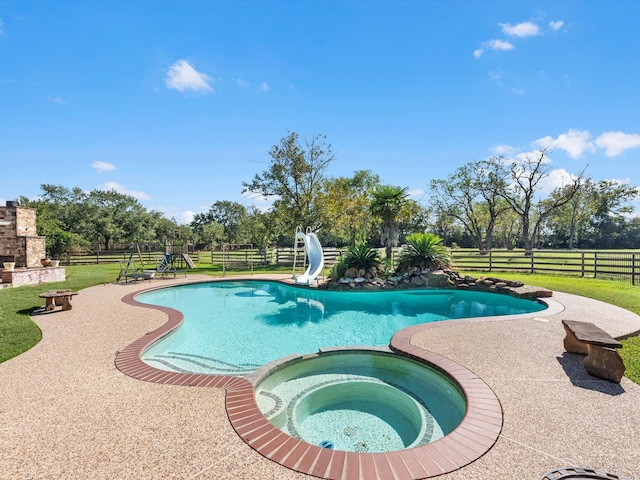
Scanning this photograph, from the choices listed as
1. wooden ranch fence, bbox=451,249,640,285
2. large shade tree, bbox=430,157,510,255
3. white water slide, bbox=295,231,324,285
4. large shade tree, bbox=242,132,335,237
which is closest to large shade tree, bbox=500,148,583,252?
large shade tree, bbox=430,157,510,255

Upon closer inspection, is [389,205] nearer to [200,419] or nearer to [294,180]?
[294,180]

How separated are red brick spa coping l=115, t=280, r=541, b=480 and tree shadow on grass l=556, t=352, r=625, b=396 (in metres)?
1.22

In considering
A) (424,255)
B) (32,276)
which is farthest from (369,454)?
(32,276)

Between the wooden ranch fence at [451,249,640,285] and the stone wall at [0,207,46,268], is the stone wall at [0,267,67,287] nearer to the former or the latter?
the stone wall at [0,207,46,268]

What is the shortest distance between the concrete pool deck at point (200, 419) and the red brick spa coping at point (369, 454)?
90mm

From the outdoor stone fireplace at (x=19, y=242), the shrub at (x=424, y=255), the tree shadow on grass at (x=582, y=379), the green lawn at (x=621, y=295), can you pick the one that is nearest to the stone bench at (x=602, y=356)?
the tree shadow on grass at (x=582, y=379)

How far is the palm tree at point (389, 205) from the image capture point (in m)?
13.3

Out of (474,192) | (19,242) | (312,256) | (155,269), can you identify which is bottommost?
(155,269)

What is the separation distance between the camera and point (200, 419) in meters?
2.90

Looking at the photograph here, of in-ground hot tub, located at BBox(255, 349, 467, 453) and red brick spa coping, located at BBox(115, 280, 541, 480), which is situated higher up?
red brick spa coping, located at BBox(115, 280, 541, 480)

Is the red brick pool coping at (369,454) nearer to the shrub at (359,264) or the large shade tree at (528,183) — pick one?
the shrub at (359,264)

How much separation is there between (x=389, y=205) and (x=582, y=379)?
10224 mm

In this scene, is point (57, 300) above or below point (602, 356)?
below

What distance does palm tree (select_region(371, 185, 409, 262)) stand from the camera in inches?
523
